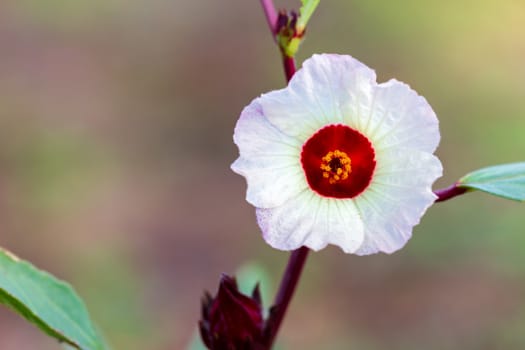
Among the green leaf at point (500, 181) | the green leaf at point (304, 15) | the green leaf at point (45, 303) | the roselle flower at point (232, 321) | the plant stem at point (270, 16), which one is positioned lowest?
the roselle flower at point (232, 321)

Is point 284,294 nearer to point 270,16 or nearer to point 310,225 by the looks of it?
point 310,225

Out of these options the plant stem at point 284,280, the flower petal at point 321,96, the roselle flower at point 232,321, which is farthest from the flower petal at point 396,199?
the roselle flower at point 232,321

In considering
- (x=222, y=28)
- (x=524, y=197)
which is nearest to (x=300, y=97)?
(x=524, y=197)

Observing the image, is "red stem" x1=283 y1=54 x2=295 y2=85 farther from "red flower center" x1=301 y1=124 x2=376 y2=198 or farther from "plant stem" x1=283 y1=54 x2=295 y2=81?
"red flower center" x1=301 y1=124 x2=376 y2=198

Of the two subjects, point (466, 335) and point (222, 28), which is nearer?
point (466, 335)

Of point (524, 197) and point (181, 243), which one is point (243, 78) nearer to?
point (181, 243)

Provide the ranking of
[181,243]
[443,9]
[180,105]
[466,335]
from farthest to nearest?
[443,9] < [180,105] < [181,243] < [466,335]

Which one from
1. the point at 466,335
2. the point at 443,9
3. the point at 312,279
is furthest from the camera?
the point at 443,9

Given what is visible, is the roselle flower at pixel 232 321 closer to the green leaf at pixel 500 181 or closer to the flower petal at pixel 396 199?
the flower petal at pixel 396 199

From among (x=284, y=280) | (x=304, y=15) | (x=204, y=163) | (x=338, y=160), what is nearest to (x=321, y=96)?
(x=338, y=160)
